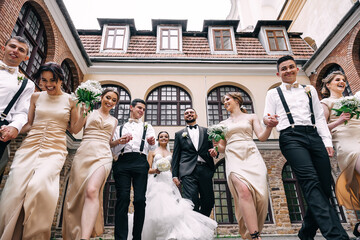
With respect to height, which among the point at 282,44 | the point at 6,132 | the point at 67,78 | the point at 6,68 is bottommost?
the point at 6,132

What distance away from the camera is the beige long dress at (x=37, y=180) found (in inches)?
94.4

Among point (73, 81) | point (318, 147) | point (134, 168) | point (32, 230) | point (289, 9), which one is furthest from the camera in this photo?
point (289, 9)

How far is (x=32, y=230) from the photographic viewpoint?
2.41 metres

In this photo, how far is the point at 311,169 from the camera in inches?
109

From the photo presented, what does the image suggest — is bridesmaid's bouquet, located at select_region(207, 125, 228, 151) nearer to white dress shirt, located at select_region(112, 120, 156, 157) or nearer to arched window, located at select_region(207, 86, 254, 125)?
white dress shirt, located at select_region(112, 120, 156, 157)

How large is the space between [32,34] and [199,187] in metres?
7.72

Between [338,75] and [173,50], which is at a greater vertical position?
[173,50]

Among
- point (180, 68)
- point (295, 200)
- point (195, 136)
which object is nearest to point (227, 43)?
point (180, 68)

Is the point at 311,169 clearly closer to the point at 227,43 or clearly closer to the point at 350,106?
the point at 350,106

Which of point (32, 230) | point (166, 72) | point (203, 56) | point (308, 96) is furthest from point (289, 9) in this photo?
point (32, 230)

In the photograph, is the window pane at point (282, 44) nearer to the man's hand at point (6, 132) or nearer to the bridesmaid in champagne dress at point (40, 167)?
the bridesmaid in champagne dress at point (40, 167)

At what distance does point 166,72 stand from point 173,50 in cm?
163

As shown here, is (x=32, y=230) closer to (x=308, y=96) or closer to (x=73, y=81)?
(x=308, y=96)

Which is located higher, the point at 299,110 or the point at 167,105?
the point at 167,105
